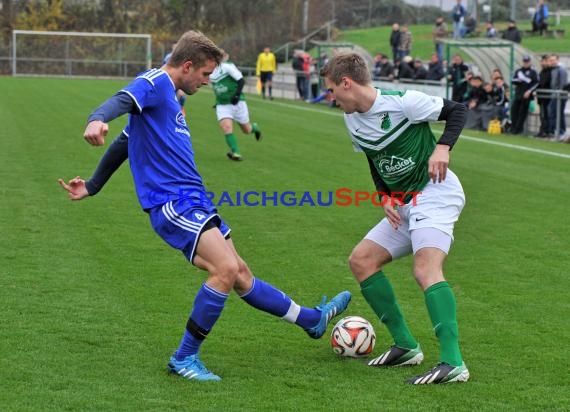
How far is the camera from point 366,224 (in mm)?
11680

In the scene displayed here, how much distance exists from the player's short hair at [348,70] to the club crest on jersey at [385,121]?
215mm

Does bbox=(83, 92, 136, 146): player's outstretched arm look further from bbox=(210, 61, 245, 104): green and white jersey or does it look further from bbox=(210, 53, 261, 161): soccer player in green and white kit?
bbox=(210, 61, 245, 104): green and white jersey

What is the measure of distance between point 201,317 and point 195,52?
1.47 m

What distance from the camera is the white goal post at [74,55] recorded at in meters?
54.4

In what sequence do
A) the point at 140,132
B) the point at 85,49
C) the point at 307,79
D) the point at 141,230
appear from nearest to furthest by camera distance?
the point at 140,132 < the point at 141,230 < the point at 307,79 < the point at 85,49

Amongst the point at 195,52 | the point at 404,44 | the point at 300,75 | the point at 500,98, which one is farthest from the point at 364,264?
the point at 300,75

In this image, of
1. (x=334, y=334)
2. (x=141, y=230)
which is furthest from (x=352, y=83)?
(x=141, y=230)

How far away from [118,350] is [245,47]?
51205 mm

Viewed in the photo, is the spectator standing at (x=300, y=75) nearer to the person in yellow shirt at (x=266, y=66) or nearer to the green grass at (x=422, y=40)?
the person in yellow shirt at (x=266, y=66)

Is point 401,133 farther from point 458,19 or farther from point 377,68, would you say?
point 458,19

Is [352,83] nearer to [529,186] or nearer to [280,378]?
[280,378]

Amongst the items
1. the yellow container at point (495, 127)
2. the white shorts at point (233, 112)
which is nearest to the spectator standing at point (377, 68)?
the yellow container at point (495, 127)

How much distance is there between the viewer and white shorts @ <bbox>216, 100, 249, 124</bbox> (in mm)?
17438

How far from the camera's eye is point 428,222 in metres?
5.83
